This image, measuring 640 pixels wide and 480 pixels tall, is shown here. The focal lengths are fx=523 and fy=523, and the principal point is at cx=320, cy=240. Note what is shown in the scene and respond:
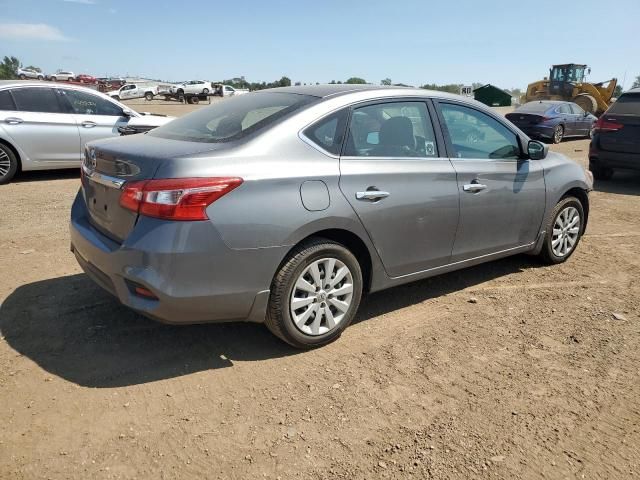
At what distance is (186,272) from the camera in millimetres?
2787

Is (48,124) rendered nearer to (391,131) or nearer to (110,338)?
(110,338)

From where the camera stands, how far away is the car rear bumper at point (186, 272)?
2.76 metres

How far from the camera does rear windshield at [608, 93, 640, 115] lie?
9141mm

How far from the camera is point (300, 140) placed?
10.4 ft

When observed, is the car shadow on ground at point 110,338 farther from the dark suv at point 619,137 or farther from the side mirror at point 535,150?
the dark suv at point 619,137

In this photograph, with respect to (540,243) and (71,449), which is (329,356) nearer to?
(71,449)

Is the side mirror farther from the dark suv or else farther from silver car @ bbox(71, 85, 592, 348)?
the dark suv

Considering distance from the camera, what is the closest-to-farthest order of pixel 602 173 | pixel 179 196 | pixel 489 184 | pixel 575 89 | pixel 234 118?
pixel 179 196 < pixel 234 118 < pixel 489 184 < pixel 602 173 < pixel 575 89

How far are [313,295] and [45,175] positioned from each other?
7637mm

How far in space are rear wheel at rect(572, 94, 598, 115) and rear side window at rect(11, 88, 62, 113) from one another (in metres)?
22.1

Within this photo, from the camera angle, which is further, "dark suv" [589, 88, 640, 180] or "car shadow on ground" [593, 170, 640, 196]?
"car shadow on ground" [593, 170, 640, 196]

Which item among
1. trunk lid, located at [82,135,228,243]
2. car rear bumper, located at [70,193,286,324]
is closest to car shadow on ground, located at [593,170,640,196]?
car rear bumper, located at [70,193,286,324]

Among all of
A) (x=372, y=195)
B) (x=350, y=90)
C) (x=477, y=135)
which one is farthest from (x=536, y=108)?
(x=372, y=195)

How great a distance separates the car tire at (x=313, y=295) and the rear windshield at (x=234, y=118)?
2.70 feet
